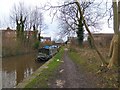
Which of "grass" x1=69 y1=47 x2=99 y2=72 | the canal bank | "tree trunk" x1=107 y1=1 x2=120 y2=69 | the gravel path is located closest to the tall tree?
"tree trunk" x1=107 y1=1 x2=120 y2=69

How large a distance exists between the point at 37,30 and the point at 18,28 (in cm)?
1780

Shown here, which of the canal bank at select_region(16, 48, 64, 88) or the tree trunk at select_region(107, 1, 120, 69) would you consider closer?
the canal bank at select_region(16, 48, 64, 88)

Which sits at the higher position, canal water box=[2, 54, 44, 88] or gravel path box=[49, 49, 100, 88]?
gravel path box=[49, 49, 100, 88]

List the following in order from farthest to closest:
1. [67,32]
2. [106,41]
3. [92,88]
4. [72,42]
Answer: [72,42]
[67,32]
[106,41]
[92,88]

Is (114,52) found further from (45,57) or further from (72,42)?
(72,42)

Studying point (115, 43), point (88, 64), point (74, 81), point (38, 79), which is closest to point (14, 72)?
point (88, 64)

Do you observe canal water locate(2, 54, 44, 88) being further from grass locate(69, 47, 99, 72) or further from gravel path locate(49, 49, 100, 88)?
grass locate(69, 47, 99, 72)

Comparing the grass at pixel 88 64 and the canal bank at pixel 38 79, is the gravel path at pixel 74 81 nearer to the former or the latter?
the canal bank at pixel 38 79

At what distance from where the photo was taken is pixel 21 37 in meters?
62.7

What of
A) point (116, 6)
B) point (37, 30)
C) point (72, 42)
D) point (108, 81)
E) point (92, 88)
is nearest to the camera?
point (92, 88)

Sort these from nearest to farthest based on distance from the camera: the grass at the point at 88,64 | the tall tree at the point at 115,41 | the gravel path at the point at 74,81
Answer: the gravel path at the point at 74,81 → the tall tree at the point at 115,41 → the grass at the point at 88,64

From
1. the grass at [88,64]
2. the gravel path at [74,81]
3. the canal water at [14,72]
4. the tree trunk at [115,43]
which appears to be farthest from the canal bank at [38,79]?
the tree trunk at [115,43]

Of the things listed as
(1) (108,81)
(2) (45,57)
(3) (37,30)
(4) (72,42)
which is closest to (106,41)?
(2) (45,57)

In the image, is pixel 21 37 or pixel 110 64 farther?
pixel 21 37
